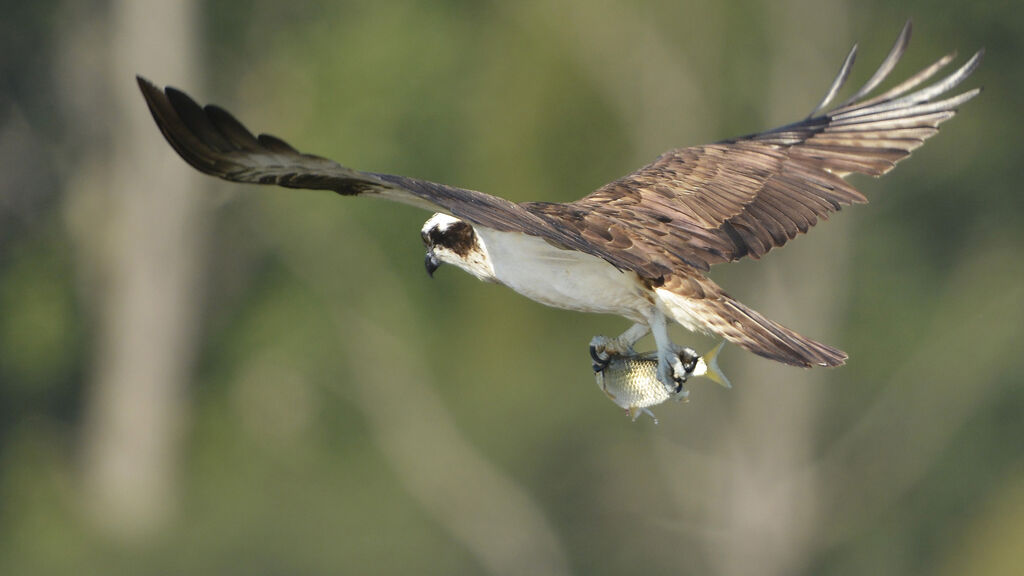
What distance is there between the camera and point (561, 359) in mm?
22266

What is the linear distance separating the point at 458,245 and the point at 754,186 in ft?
4.89

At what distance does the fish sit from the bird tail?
0.46ft

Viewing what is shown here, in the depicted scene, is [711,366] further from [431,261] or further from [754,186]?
[431,261]

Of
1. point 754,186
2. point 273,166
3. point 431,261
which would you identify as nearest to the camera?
point 273,166

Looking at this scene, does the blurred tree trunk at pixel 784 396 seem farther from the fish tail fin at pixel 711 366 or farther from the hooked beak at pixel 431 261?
the fish tail fin at pixel 711 366

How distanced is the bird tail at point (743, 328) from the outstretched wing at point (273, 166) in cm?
99

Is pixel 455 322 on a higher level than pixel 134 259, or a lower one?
lower

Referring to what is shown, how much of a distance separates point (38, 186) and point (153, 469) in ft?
13.0

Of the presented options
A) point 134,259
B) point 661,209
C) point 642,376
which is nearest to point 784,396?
point 134,259

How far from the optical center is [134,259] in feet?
72.4

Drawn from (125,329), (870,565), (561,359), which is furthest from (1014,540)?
(125,329)

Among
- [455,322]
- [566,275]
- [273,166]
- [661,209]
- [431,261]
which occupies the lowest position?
[455,322]

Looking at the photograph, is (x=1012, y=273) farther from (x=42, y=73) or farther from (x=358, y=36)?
(x=42, y=73)

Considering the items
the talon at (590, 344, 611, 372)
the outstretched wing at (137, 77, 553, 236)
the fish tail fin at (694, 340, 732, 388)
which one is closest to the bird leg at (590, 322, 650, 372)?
the talon at (590, 344, 611, 372)
